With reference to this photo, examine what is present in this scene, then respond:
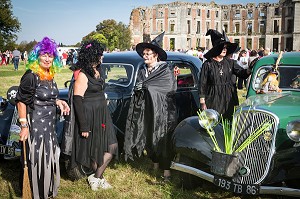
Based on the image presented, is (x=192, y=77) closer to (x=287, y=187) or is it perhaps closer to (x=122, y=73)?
(x=122, y=73)

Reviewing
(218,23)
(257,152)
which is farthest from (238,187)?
(218,23)

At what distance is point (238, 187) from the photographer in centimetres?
333

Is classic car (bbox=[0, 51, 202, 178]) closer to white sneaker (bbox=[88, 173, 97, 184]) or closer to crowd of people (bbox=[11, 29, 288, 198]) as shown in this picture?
white sneaker (bbox=[88, 173, 97, 184])

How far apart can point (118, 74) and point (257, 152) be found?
9.96 feet

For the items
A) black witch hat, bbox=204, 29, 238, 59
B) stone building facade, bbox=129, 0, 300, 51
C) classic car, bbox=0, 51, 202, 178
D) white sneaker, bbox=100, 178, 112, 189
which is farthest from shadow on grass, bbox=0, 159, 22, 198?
stone building facade, bbox=129, 0, 300, 51

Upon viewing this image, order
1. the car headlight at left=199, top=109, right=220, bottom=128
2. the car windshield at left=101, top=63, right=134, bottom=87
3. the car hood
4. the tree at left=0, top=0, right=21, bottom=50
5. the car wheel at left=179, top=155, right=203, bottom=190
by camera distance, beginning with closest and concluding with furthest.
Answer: the car hood < the car headlight at left=199, top=109, right=220, bottom=128 < the car wheel at left=179, top=155, right=203, bottom=190 < the car windshield at left=101, top=63, right=134, bottom=87 < the tree at left=0, top=0, right=21, bottom=50

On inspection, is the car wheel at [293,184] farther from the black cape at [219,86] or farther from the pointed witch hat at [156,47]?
the pointed witch hat at [156,47]

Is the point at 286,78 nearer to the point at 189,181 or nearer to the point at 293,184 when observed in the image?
the point at 293,184

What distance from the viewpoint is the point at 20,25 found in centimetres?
5022

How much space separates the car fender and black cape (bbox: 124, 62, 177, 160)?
464 mm

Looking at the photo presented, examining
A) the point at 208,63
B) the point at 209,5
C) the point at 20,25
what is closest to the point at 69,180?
the point at 208,63

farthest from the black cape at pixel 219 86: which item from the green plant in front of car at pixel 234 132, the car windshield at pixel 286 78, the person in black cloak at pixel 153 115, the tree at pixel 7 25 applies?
the tree at pixel 7 25

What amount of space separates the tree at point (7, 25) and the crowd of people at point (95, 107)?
47.6 m

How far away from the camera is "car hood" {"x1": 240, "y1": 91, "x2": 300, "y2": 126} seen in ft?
11.8
